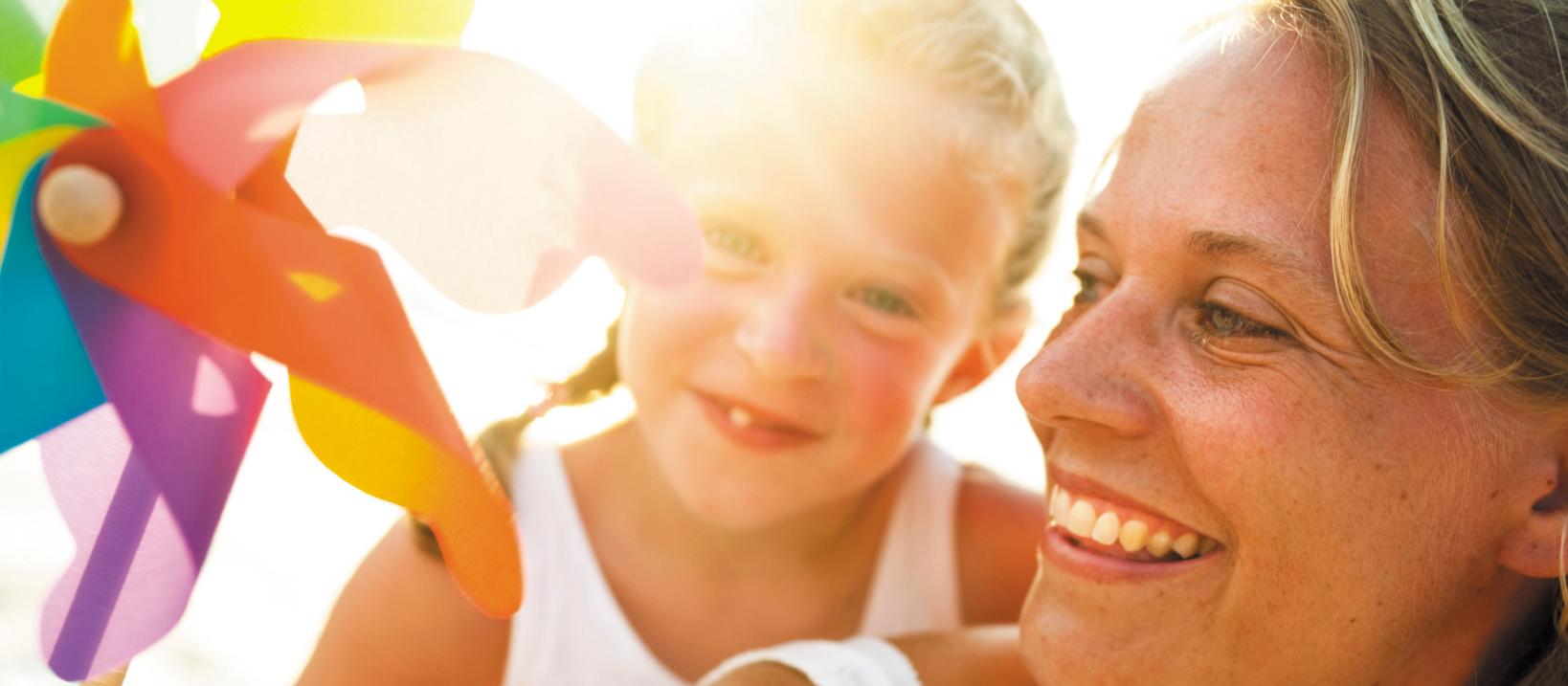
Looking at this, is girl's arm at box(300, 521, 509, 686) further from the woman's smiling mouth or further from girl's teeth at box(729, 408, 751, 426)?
the woman's smiling mouth

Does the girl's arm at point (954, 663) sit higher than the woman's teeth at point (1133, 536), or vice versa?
the woman's teeth at point (1133, 536)

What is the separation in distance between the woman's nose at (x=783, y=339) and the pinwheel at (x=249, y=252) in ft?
1.59

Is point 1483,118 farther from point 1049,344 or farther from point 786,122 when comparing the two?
point 786,122

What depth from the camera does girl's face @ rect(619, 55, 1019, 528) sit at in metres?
1.67

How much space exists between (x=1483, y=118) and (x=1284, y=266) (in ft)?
0.65

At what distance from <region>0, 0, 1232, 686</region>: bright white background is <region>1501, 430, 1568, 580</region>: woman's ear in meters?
0.50

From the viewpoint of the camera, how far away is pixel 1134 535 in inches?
49.2

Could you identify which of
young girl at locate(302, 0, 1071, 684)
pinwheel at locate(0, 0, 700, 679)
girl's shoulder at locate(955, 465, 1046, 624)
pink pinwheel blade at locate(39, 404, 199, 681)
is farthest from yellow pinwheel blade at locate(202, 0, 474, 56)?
girl's shoulder at locate(955, 465, 1046, 624)

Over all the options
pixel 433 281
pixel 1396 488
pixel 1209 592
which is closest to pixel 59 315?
pixel 433 281

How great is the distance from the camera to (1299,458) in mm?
1166

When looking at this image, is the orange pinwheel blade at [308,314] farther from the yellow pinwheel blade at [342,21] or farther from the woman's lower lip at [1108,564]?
the woman's lower lip at [1108,564]

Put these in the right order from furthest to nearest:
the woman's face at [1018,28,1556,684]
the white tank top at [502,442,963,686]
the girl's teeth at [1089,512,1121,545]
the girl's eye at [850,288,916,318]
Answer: the white tank top at [502,442,963,686]
the girl's eye at [850,288,916,318]
the girl's teeth at [1089,512,1121,545]
the woman's face at [1018,28,1556,684]

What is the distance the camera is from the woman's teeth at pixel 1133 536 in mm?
1239

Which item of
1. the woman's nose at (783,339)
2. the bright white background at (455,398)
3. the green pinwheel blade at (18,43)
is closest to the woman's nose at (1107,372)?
the bright white background at (455,398)
